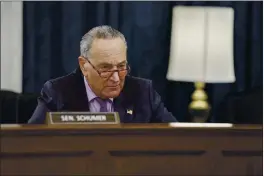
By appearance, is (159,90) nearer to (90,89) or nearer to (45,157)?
(90,89)

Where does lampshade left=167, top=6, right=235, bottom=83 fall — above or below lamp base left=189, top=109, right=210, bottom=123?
above

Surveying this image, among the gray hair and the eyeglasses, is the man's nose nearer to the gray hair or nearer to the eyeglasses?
the eyeglasses

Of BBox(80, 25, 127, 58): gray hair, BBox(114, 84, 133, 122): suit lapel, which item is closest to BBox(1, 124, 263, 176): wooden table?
BBox(114, 84, 133, 122): suit lapel

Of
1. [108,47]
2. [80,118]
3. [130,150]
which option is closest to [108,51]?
[108,47]

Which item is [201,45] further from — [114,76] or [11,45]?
[11,45]

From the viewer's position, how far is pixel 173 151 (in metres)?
1.82

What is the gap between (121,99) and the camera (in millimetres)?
2072

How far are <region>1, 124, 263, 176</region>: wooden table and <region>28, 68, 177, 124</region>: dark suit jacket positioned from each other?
0.56 ft

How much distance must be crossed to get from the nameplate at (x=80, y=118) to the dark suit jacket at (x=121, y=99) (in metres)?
0.10

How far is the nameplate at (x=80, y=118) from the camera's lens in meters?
1.81

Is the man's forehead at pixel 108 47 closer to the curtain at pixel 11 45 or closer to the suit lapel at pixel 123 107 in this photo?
the suit lapel at pixel 123 107

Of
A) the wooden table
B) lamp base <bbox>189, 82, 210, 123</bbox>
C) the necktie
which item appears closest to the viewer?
the wooden table

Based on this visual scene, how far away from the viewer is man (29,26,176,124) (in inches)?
79.9

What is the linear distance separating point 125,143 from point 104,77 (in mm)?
372
